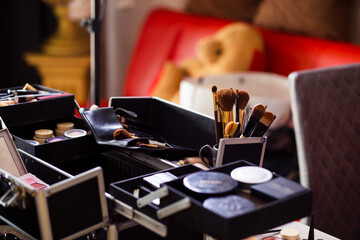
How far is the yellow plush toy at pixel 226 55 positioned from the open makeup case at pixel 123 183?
1387 mm

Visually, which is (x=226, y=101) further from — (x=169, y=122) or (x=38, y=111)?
(x=38, y=111)

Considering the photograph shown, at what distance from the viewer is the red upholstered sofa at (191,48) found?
250 centimetres

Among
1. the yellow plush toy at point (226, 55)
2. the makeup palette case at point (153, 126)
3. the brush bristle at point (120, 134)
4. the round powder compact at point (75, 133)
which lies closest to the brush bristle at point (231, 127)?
the makeup palette case at point (153, 126)

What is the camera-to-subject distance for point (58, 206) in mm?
902

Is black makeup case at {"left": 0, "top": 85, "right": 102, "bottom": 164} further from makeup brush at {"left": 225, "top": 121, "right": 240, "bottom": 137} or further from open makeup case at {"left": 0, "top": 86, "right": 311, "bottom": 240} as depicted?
makeup brush at {"left": 225, "top": 121, "right": 240, "bottom": 137}

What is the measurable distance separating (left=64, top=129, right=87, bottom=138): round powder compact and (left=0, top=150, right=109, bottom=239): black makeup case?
10.3 inches

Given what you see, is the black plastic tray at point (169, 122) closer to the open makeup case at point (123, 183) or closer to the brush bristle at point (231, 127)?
the open makeup case at point (123, 183)

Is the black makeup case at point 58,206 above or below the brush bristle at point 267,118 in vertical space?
below

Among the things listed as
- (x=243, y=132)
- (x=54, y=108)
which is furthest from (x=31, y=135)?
(x=243, y=132)

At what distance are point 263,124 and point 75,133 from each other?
0.42 metres

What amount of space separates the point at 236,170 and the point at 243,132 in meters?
0.15

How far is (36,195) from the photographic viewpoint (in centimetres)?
87

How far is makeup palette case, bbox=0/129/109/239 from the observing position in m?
0.89

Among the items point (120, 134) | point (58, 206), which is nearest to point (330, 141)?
point (120, 134)
